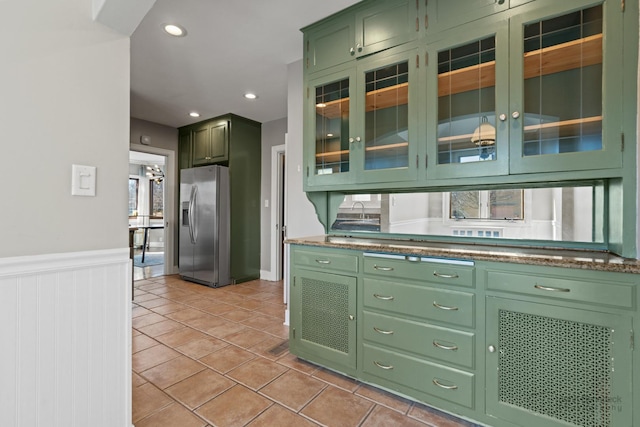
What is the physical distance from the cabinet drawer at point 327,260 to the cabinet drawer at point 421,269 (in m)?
0.11

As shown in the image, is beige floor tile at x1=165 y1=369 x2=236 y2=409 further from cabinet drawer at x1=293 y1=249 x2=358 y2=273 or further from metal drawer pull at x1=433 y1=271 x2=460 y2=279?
metal drawer pull at x1=433 y1=271 x2=460 y2=279

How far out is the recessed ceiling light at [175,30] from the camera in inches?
96.6

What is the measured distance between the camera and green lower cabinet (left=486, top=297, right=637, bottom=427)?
1.26 metres

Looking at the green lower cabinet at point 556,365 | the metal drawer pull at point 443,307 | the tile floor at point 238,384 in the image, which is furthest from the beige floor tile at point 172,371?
the green lower cabinet at point 556,365

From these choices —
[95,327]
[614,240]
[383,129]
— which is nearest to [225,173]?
[383,129]

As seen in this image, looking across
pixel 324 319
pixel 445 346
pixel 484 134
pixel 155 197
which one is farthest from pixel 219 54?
pixel 155 197

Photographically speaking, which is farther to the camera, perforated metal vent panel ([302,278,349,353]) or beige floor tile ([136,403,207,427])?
perforated metal vent panel ([302,278,349,353])

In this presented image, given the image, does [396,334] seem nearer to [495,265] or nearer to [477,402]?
[477,402]

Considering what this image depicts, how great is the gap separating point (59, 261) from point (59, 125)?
554 millimetres

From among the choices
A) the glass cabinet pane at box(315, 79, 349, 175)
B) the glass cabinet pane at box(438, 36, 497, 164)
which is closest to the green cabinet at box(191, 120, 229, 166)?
the glass cabinet pane at box(315, 79, 349, 175)

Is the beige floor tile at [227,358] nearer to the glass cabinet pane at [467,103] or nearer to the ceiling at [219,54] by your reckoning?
the glass cabinet pane at [467,103]

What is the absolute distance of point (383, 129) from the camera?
2139mm

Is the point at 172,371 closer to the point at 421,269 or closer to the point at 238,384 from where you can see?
the point at 238,384

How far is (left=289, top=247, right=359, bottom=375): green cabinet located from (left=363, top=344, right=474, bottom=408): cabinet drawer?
0.15m
